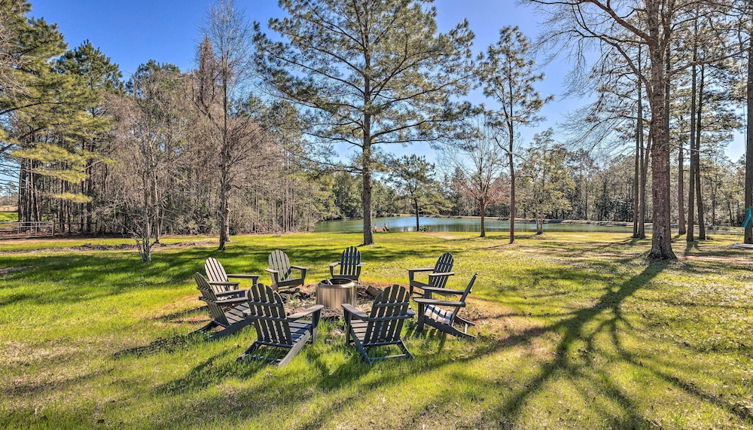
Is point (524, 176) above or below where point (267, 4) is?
below

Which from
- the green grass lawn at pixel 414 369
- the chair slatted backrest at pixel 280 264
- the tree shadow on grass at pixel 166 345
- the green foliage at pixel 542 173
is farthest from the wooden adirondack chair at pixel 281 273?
the green foliage at pixel 542 173

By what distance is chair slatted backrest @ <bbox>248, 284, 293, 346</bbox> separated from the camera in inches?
157

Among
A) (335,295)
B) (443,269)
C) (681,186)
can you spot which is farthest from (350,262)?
(681,186)

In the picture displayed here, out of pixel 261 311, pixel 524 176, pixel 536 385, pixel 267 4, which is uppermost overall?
pixel 267 4

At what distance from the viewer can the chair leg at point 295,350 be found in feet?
12.9

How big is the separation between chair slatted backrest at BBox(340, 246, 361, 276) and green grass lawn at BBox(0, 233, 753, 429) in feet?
7.89

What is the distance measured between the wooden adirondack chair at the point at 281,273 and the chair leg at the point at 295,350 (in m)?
2.59

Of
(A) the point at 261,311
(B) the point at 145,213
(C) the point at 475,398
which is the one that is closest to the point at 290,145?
(B) the point at 145,213

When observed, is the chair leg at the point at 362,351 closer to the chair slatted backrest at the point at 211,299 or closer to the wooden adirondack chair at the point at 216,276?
the chair slatted backrest at the point at 211,299

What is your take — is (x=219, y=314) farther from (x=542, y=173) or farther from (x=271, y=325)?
(x=542, y=173)

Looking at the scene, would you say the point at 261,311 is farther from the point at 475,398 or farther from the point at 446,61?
the point at 446,61

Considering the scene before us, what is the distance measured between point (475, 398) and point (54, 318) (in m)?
6.82

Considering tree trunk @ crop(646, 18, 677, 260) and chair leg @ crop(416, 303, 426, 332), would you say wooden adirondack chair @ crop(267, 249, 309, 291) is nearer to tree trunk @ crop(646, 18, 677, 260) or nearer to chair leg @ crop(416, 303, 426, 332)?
chair leg @ crop(416, 303, 426, 332)

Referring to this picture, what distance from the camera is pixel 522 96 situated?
729 inches
